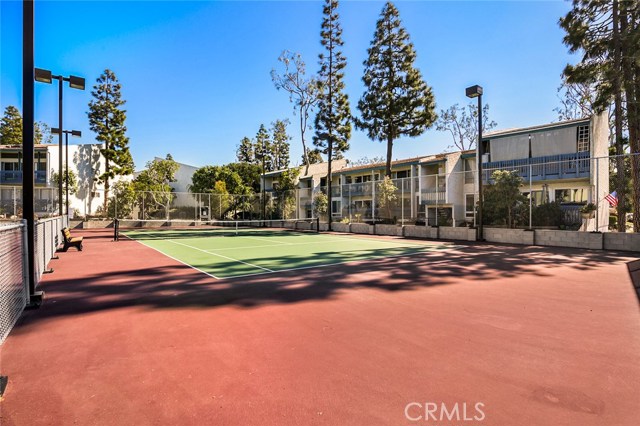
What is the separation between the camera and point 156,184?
41.2m

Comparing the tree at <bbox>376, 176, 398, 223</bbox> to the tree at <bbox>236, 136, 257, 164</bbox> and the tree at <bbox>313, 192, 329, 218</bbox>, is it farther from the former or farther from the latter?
the tree at <bbox>236, 136, 257, 164</bbox>

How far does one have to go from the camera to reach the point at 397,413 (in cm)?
281

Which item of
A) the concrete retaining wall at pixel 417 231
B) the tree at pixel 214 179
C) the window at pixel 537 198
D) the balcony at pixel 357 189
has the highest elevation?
the tree at pixel 214 179

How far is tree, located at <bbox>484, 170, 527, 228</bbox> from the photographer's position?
17047 millimetres

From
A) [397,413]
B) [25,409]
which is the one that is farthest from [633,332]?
[25,409]

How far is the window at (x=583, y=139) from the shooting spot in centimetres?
2448

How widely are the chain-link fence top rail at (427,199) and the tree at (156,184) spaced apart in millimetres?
91

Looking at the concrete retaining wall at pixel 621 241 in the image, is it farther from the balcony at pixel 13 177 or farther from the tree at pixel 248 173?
the balcony at pixel 13 177

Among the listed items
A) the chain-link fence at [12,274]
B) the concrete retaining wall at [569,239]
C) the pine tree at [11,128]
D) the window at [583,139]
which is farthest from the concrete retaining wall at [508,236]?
the pine tree at [11,128]

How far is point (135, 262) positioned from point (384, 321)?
9.23m

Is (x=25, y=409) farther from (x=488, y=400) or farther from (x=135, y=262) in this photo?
(x=135, y=262)

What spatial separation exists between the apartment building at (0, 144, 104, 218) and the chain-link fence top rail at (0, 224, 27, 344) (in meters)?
36.8

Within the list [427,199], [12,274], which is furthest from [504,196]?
[12,274]

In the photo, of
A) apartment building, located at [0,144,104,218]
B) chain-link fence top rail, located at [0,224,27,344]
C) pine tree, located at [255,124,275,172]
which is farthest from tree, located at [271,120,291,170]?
chain-link fence top rail, located at [0,224,27,344]
